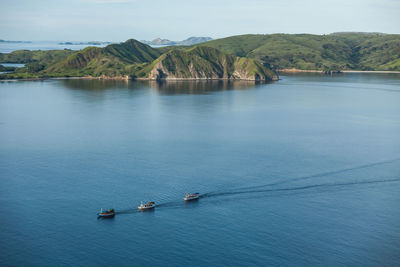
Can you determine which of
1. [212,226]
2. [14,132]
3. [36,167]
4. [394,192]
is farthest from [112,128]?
[394,192]

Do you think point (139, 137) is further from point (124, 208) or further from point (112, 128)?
point (124, 208)

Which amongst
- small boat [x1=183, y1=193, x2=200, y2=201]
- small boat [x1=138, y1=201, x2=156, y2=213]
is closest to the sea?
small boat [x1=183, y1=193, x2=200, y2=201]

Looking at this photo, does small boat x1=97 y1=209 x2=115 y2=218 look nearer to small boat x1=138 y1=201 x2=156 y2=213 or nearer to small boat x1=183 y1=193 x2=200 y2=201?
small boat x1=138 y1=201 x2=156 y2=213

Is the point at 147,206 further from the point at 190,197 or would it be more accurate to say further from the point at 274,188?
the point at 274,188

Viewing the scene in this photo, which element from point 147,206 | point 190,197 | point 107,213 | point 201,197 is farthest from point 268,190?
point 107,213

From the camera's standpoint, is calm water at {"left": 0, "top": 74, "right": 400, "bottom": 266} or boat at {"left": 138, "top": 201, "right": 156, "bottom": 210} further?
boat at {"left": 138, "top": 201, "right": 156, "bottom": 210}
